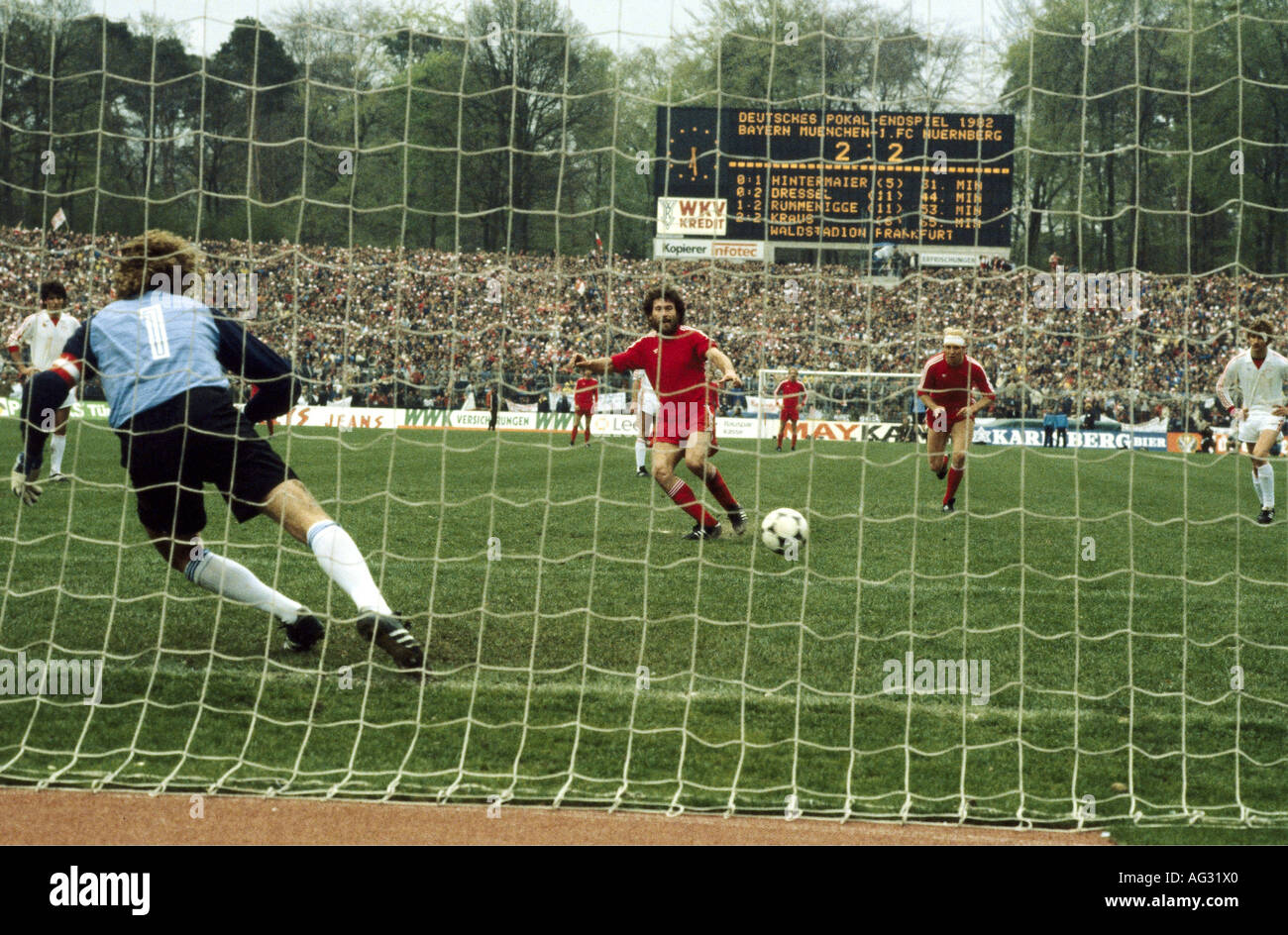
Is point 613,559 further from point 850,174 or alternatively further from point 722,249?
point 722,249

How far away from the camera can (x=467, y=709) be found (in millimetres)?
4891

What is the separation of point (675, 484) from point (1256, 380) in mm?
7130

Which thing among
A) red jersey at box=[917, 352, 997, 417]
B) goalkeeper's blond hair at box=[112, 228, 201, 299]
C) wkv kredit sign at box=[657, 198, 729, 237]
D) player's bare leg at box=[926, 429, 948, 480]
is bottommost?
player's bare leg at box=[926, 429, 948, 480]

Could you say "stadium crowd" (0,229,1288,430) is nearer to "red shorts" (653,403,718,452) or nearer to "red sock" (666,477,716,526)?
"red shorts" (653,403,718,452)

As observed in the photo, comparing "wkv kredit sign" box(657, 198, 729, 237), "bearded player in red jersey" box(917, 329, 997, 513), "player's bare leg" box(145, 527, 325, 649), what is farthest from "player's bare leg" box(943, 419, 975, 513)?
"player's bare leg" box(145, 527, 325, 649)

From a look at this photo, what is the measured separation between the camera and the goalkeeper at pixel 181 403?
493cm

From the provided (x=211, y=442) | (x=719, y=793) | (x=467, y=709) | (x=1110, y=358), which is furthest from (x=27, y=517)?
(x=1110, y=358)

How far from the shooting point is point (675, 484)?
8.89 meters

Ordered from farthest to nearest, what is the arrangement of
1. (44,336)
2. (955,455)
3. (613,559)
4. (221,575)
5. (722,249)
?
(722,249) < (44,336) < (955,455) < (613,559) < (221,575)

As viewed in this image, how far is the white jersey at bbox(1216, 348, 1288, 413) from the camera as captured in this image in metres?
12.1

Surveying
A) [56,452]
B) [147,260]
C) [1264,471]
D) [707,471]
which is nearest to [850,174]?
[1264,471]

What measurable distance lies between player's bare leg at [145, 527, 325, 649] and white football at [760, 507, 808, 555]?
359cm

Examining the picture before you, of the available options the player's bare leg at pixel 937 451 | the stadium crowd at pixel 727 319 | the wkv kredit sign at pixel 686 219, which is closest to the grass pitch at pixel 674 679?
the wkv kredit sign at pixel 686 219

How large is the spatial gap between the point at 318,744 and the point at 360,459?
1192 cm
